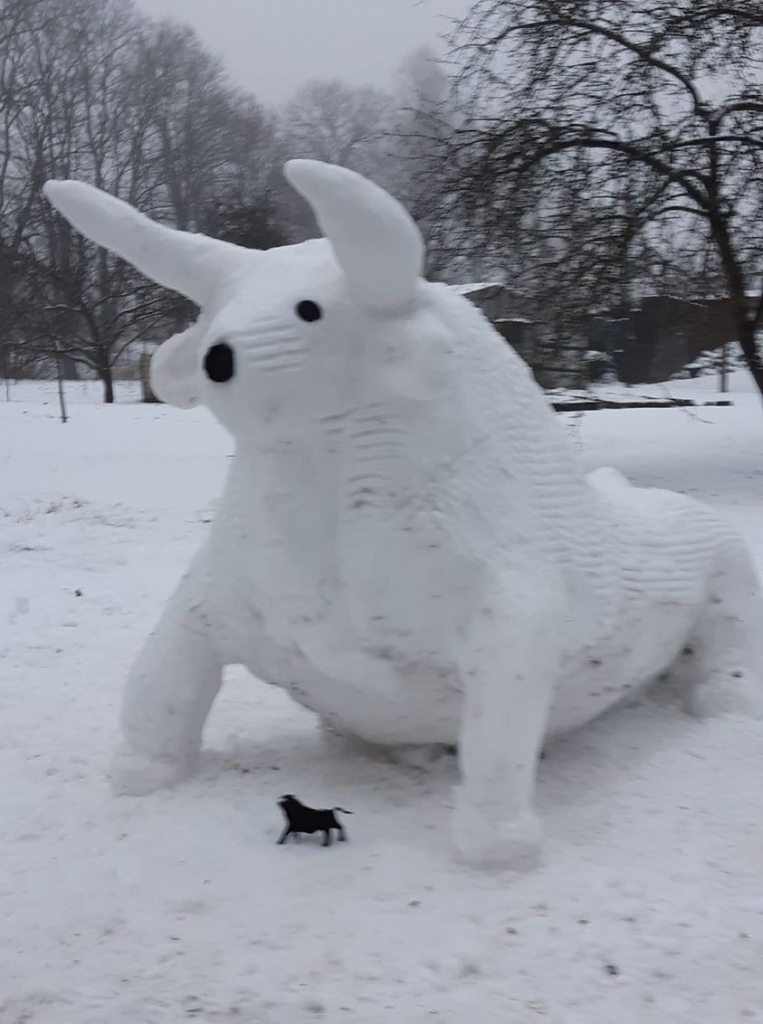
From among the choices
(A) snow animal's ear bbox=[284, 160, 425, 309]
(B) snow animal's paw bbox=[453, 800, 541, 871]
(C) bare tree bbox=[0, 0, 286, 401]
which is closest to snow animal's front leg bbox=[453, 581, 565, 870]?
(B) snow animal's paw bbox=[453, 800, 541, 871]

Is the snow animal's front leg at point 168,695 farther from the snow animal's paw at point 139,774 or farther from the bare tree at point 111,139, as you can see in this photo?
the bare tree at point 111,139

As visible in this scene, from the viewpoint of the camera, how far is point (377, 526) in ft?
7.94

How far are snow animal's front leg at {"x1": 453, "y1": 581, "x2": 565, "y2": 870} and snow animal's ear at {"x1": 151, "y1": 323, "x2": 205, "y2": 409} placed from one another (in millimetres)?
889

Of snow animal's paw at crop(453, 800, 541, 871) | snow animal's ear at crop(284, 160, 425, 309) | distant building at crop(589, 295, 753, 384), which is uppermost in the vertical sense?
distant building at crop(589, 295, 753, 384)

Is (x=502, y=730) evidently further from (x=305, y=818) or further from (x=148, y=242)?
(x=148, y=242)

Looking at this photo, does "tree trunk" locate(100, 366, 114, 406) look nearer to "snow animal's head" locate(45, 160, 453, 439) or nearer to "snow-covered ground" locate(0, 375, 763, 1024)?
"snow-covered ground" locate(0, 375, 763, 1024)

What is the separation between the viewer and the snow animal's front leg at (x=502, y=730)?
2.36 meters

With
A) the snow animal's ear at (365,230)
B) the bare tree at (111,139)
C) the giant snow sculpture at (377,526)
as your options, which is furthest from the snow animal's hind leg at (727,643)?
the bare tree at (111,139)

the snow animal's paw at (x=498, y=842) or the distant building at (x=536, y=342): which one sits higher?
the distant building at (x=536, y=342)

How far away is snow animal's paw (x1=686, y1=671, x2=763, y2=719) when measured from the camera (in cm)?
Answer: 312

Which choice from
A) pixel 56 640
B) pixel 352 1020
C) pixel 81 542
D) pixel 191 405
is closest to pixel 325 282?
pixel 191 405

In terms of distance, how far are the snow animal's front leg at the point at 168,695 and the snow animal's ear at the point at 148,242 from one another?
29.3 inches

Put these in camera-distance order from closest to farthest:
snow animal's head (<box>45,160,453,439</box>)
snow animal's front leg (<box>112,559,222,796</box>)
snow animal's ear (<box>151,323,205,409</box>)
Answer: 1. snow animal's head (<box>45,160,453,439</box>)
2. snow animal's ear (<box>151,323,205,409</box>)
3. snow animal's front leg (<box>112,559,222,796</box>)

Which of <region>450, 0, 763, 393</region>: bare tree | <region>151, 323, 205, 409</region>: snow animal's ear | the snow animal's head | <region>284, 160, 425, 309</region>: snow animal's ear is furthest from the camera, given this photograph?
<region>450, 0, 763, 393</region>: bare tree
